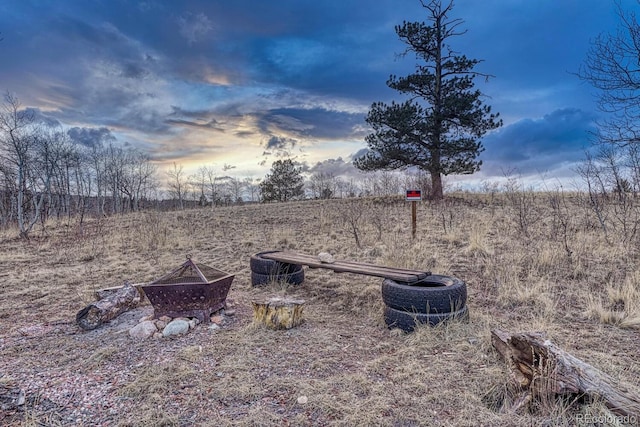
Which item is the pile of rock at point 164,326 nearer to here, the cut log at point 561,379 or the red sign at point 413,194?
the cut log at point 561,379

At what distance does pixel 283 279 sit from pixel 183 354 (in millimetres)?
2451

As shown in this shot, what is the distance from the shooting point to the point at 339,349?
Result: 3191mm

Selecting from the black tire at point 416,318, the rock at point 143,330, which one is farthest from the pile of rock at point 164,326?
the black tire at point 416,318

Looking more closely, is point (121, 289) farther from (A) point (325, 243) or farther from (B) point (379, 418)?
(A) point (325, 243)

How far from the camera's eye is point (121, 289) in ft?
14.4

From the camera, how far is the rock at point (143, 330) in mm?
3476

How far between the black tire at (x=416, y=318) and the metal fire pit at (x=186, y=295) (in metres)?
2.02

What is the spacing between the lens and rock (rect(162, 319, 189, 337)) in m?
3.50

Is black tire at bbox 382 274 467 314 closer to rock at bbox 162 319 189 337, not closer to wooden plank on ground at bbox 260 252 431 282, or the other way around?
wooden plank on ground at bbox 260 252 431 282

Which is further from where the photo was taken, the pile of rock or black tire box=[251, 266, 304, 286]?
black tire box=[251, 266, 304, 286]

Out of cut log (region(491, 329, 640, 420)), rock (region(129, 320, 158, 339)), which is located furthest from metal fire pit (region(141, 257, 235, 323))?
cut log (region(491, 329, 640, 420))

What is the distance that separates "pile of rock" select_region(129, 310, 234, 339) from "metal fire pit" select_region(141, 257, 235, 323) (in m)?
0.07

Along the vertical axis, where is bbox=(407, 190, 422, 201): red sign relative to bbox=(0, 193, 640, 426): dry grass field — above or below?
above

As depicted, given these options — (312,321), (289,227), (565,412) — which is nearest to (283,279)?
(312,321)
